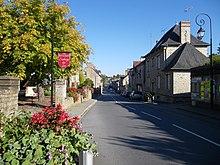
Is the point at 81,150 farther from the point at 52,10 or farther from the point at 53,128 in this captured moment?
the point at 52,10

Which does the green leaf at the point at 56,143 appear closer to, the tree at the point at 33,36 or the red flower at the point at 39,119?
the red flower at the point at 39,119

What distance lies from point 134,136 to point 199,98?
79.4 ft

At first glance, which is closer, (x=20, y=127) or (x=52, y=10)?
(x=20, y=127)

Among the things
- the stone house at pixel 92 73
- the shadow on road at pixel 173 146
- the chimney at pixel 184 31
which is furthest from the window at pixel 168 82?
the stone house at pixel 92 73

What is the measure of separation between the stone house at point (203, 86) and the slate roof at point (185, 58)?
9.38m

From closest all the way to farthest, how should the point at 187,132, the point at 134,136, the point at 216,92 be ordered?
the point at 134,136 → the point at 187,132 → the point at 216,92

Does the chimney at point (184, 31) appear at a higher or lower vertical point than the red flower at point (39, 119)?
higher

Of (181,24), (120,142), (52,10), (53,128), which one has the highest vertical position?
(181,24)

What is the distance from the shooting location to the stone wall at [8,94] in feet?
37.0

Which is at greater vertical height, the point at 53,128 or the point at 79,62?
the point at 79,62

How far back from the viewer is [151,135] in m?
16.1

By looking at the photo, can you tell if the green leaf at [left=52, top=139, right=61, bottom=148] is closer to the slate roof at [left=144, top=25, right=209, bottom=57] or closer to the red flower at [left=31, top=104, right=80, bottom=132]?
the red flower at [left=31, top=104, right=80, bottom=132]

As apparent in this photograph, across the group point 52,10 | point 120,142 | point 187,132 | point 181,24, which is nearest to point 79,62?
point 52,10

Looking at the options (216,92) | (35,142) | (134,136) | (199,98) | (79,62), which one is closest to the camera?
(35,142)
